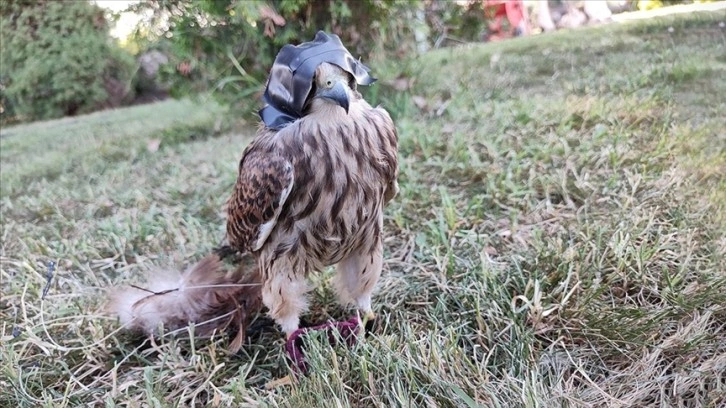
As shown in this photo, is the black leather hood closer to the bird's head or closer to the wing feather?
the bird's head

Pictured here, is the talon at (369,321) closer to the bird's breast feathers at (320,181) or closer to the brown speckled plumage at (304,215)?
the brown speckled plumage at (304,215)

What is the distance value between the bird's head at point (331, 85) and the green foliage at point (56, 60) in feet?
39.1

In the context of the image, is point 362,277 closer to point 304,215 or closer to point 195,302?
point 304,215

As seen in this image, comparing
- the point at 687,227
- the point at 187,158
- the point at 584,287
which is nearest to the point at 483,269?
the point at 584,287

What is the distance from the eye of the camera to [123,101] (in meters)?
13.5

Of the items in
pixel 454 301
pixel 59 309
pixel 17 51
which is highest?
pixel 17 51

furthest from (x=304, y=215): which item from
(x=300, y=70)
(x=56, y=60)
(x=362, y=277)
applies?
(x=56, y=60)

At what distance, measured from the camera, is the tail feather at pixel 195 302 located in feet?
7.48

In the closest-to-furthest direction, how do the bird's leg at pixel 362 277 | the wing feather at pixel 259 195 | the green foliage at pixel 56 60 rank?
the wing feather at pixel 259 195, the bird's leg at pixel 362 277, the green foliage at pixel 56 60

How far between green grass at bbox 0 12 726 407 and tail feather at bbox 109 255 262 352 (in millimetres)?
85

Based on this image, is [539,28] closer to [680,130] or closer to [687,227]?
[680,130]

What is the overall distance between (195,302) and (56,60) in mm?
12310

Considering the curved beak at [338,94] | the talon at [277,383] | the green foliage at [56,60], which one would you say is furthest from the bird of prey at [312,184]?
the green foliage at [56,60]

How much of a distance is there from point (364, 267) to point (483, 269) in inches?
19.7
